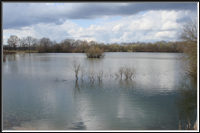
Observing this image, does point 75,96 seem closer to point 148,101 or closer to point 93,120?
point 93,120

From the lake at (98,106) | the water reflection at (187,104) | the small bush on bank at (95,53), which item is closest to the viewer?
the lake at (98,106)

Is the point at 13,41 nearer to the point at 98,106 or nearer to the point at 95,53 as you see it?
the point at 95,53

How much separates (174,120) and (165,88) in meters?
6.05

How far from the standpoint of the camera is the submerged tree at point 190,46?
17.4 meters

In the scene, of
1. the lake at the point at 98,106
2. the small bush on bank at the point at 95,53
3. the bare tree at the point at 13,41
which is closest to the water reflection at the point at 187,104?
the lake at the point at 98,106

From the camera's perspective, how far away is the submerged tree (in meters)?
17.4

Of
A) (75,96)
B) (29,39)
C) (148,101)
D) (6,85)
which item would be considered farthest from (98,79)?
(29,39)

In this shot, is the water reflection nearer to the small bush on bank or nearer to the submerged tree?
the submerged tree

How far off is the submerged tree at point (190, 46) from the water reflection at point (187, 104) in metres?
2.69

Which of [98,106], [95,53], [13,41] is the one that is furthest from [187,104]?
[13,41]

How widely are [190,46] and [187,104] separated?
8.91 metres

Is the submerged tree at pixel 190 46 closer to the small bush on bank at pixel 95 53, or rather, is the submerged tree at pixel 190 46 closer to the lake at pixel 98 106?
the lake at pixel 98 106

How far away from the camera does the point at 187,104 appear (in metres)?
10.7

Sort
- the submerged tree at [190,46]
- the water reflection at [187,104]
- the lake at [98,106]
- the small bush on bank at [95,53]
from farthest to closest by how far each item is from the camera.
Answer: the small bush on bank at [95,53]
the submerged tree at [190,46]
the water reflection at [187,104]
the lake at [98,106]
